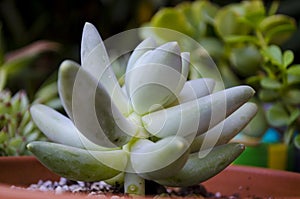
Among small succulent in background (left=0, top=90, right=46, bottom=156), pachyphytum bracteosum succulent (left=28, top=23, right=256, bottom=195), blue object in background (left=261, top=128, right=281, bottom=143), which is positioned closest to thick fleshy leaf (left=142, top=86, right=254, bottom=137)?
pachyphytum bracteosum succulent (left=28, top=23, right=256, bottom=195)

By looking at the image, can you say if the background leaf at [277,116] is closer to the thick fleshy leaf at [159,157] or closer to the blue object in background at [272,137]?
the blue object in background at [272,137]

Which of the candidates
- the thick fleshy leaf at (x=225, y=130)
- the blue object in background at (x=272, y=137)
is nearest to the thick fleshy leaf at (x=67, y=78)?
the thick fleshy leaf at (x=225, y=130)

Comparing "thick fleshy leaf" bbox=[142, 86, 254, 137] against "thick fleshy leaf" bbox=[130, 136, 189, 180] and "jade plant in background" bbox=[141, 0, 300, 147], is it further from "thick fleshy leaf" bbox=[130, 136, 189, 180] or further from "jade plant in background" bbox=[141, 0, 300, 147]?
"jade plant in background" bbox=[141, 0, 300, 147]

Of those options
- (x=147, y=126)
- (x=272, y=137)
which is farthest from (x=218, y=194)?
(x=272, y=137)

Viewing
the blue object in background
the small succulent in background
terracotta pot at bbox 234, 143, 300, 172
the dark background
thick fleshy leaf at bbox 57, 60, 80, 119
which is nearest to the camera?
thick fleshy leaf at bbox 57, 60, 80, 119

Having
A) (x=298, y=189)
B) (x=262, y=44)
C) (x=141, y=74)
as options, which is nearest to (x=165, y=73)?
(x=141, y=74)
